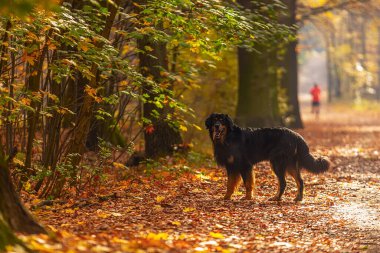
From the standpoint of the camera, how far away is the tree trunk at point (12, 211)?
6.67 meters

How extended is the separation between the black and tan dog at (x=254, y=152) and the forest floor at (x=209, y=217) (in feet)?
1.18

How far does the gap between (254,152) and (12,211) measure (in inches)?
196

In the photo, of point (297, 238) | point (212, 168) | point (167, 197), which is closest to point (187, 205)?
point (167, 197)

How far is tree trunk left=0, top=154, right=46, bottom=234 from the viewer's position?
6.67 metres

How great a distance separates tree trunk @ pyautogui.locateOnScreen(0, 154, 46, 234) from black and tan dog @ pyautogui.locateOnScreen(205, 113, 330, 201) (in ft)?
14.1

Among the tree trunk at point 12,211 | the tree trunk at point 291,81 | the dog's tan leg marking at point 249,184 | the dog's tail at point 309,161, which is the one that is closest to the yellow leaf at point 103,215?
the tree trunk at point 12,211

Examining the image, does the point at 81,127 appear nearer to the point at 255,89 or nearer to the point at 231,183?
the point at 231,183

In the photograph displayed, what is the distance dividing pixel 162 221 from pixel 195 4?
3635mm

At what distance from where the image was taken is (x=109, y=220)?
27.7ft

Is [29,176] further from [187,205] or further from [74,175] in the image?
[187,205]

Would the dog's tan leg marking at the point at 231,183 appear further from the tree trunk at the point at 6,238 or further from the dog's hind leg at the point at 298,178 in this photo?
the tree trunk at the point at 6,238

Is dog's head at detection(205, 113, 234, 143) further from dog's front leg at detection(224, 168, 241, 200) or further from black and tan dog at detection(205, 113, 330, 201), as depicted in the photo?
dog's front leg at detection(224, 168, 241, 200)

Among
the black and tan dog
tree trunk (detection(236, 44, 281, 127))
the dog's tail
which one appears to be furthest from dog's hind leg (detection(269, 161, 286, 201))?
tree trunk (detection(236, 44, 281, 127))

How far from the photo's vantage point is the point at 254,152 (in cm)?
1087
